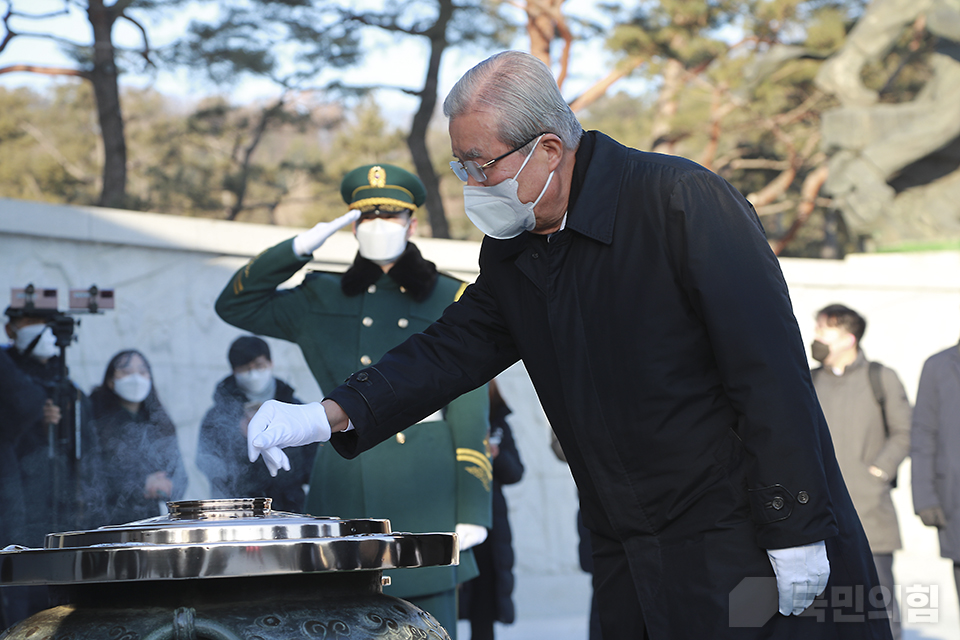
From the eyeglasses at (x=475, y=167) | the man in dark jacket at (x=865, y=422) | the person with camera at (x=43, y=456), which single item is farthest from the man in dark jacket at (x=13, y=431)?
the man in dark jacket at (x=865, y=422)

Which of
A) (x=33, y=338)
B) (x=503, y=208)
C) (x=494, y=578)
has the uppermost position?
(x=33, y=338)

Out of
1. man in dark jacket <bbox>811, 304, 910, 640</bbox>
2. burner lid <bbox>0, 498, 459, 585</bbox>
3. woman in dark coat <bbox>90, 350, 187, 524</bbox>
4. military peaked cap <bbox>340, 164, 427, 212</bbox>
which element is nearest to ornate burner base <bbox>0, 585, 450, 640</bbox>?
burner lid <bbox>0, 498, 459, 585</bbox>

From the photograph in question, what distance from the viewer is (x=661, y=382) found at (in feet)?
6.34

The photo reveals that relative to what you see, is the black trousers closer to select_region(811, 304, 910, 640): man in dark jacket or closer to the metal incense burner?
the metal incense burner

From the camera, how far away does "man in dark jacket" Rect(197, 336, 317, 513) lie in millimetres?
3355

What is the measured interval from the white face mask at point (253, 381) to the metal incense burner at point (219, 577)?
100.0 inches

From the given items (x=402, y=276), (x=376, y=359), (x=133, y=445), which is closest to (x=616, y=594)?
(x=376, y=359)

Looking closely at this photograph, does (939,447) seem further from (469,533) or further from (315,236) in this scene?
(315,236)

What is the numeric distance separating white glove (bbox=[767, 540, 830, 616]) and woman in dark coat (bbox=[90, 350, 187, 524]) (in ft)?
7.63

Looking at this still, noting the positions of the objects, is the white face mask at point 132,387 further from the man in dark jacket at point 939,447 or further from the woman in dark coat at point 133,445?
the man in dark jacket at point 939,447

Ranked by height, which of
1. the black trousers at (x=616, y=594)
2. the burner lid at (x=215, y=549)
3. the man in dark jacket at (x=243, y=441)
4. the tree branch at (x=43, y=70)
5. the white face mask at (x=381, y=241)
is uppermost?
the tree branch at (x=43, y=70)

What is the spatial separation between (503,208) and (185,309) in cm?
679

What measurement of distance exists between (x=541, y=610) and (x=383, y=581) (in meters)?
6.11

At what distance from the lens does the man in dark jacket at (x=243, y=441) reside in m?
3.36
